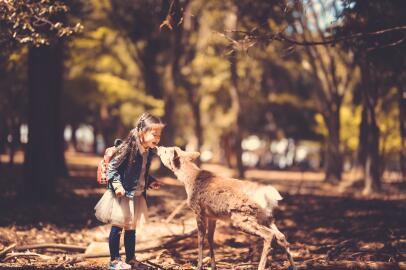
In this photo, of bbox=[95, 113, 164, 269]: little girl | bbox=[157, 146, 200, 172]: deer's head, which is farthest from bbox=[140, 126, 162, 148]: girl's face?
bbox=[157, 146, 200, 172]: deer's head

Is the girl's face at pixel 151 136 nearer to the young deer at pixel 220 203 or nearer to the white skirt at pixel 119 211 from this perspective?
the young deer at pixel 220 203

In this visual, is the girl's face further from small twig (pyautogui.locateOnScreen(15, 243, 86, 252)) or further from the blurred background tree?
small twig (pyautogui.locateOnScreen(15, 243, 86, 252))

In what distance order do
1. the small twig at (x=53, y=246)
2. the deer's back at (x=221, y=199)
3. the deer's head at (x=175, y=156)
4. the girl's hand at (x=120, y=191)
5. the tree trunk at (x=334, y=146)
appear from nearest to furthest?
the deer's back at (x=221, y=199), the girl's hand at (x=120, y=191), the deer's head at (x=175, y=156), the small twig at (x=53, y=246), the tree trunk at (x=334, y=146)

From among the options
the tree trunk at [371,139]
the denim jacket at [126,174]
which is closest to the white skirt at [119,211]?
the denim jacket at [126,174]

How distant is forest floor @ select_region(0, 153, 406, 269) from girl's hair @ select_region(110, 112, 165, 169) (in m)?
1.45

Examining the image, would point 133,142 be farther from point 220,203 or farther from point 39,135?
point 39,135

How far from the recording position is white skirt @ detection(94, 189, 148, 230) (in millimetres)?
5461

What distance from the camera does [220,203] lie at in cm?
519

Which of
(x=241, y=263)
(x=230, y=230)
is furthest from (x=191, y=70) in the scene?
(x=241, y=263)

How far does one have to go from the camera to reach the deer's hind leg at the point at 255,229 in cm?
498

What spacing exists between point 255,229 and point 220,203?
0.45 meters

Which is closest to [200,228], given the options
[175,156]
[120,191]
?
[175,156]

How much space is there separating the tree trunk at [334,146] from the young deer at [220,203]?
16.3m

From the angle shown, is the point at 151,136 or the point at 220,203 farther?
the point at 151,136
